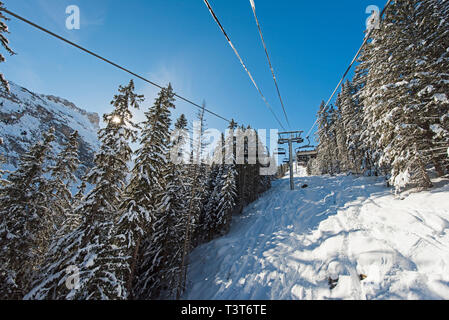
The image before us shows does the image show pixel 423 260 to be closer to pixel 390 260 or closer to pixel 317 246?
pixel 390 260

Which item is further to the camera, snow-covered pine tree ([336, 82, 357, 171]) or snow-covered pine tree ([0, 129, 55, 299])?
snow-covered pine tree ([336, 82, 357, 171])

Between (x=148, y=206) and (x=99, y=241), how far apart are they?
3.36 m

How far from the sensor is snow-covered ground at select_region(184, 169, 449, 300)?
6.20 m

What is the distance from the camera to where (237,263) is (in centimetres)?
1373

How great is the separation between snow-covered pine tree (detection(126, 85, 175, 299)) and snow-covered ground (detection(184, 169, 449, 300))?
3.40 m

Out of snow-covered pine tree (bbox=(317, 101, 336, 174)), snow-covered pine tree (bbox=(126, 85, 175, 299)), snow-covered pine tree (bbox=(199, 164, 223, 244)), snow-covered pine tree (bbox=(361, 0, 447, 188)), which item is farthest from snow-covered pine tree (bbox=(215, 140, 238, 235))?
snow-covered pine tree (bbox=(317, 101, 336, 174))

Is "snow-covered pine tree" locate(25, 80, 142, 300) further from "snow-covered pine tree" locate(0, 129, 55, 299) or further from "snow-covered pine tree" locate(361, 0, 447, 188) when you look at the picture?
"snow-covered pine tree" locate(361, 0, 447, 188)

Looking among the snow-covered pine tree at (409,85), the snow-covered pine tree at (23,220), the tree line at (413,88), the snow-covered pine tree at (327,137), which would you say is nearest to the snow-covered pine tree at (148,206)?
the snow-covered pine tree at (23,220)

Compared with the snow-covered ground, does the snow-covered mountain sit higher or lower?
higher

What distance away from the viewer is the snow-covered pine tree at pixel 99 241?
7.00 m

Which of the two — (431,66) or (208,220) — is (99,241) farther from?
(431,66)

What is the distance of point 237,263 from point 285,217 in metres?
8.66

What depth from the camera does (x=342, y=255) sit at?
9.07 meters
